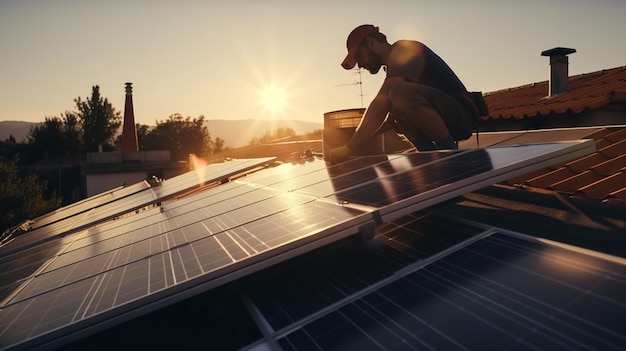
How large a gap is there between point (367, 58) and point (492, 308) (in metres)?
4.25

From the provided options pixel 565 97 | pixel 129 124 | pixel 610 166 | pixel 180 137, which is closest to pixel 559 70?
pixel 565 97

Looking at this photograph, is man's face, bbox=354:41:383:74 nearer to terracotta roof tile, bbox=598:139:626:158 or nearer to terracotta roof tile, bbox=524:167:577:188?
terracotta roof tile, bbox=524:167:577:188

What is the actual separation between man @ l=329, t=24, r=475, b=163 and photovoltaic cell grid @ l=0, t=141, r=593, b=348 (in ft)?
2.12

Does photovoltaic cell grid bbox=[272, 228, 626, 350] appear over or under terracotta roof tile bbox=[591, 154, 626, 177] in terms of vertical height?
under

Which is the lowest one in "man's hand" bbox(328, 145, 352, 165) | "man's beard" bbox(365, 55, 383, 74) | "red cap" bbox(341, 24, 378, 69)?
"man's hand" bbox(328, 145, 352, 165)

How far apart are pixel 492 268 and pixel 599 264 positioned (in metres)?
0.51

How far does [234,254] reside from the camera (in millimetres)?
2447

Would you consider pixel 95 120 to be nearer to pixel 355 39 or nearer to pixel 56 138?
pixel 56 138

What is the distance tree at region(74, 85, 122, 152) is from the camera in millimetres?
76312

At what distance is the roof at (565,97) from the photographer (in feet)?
32.9

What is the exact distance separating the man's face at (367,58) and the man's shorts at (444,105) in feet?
2.50

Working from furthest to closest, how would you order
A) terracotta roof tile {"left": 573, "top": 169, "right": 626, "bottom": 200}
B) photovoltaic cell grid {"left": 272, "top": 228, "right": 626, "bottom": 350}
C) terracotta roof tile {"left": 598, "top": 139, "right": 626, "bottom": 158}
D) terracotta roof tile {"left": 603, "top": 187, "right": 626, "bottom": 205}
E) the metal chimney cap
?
the metal chimney cap, terracotta roof tile {"left": 598, "top": 139, "right": 626, "bottom": 158}, terracotta roof tile {"left": 573, "top": 169, "right": 626, "bottom": 200}, terracotta roof tile {"left": 603, "top": 187, "right": 626, "bottom": 205}, photovoltaic cell grid {"left": 272, "top": 228, "right": 626, "bottom": 350}

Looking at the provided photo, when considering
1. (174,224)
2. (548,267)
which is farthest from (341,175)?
(548,267)

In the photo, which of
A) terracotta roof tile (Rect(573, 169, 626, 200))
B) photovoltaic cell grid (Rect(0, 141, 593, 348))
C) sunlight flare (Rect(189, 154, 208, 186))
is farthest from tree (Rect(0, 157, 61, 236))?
terracotta roof tile (Rect(573, 169, 626, 200))
